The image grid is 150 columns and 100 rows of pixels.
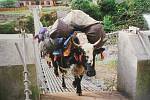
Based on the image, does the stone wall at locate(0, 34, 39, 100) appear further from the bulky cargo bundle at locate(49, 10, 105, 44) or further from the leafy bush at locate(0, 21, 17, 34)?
the leafy bush at locate(0, 21, 17, 34)

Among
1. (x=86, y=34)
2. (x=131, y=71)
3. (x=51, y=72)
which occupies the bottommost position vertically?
(x=51, y=72)

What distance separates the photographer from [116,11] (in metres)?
22.8

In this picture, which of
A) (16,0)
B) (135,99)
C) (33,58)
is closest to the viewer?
(33,58)

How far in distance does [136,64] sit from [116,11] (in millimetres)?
17586

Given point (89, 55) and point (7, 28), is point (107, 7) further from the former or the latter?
point (89, 55)

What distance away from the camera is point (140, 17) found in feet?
67.9

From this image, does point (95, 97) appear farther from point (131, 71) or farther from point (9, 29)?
point (9, 29)

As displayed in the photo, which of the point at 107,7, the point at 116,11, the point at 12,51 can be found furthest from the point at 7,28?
the point at 12,51

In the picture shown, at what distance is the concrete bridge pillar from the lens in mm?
5449

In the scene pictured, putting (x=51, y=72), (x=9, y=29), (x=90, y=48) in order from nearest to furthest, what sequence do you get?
(x=90, y=48)
(x=51, y=72)
(x=9, y=29)

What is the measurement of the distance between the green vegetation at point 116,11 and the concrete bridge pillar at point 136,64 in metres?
14.1

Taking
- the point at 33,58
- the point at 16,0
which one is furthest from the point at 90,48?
the point at 16,0

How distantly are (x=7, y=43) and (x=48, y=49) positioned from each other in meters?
1.20

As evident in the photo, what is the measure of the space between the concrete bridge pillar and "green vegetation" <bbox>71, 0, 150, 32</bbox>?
46.3 ft
